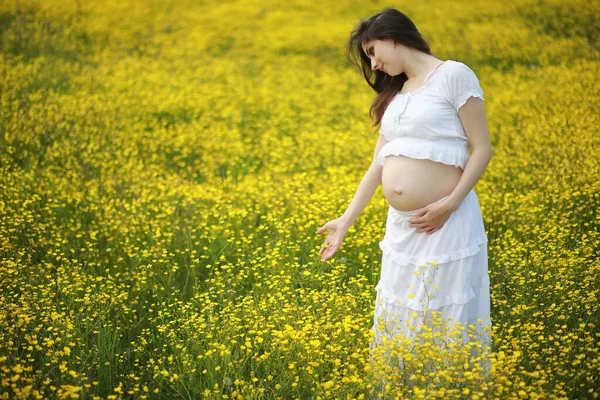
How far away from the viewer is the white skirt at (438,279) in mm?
2598

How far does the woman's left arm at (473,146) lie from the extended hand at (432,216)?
0.08 ft

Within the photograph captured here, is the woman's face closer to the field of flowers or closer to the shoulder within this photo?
the shoulder

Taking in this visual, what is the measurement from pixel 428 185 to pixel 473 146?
248mm

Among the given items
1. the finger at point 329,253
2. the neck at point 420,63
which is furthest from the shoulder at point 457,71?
the finger at point 329,253

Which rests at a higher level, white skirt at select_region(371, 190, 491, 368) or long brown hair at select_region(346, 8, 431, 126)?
long brown hair at select_region(346, 8, 431, 126)

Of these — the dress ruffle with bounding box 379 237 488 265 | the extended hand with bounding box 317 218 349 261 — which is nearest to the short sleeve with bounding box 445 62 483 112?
the dress ruffle with bounding box 379 237 488 265

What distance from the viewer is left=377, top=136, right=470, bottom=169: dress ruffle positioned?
2.60 m

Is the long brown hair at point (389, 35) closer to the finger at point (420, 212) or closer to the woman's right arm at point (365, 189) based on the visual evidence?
the woman's right arm at point (365, 189)

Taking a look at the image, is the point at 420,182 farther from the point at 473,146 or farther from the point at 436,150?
the point at 473,146

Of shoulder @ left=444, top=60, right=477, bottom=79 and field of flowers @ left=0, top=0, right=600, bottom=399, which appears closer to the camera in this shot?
shoulder @ left=444, top=60, right=477, bottom=79

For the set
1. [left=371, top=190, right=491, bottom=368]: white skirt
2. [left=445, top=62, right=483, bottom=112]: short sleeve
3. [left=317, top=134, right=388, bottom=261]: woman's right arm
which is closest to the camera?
[left=445, top=62, right=483, bottom=112]: short sleeve

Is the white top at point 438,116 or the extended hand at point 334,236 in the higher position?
the white top at point 438,116

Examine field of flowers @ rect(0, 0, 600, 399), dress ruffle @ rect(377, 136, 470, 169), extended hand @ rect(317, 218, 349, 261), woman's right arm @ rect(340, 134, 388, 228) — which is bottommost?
field of flowers @ rect(0, 0, 600, 399)

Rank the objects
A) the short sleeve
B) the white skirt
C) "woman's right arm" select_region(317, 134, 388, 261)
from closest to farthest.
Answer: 1. the short sleeve
2. the white skirt
3. "woman's right arm" select_region(317, 134, 388, 261)
